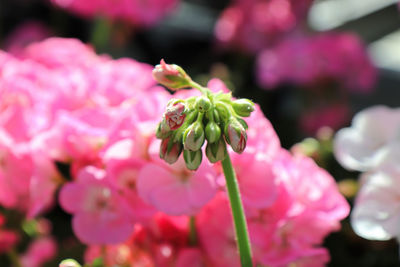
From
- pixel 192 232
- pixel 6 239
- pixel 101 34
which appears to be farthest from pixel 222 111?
pixel 101 34

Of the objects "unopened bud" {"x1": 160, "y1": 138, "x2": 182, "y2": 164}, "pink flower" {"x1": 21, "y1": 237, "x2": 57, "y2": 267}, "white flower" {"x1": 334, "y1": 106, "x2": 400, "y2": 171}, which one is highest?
"white flower" {"x1": 334, "y1": 106, "x2": 400, "y2": 171}

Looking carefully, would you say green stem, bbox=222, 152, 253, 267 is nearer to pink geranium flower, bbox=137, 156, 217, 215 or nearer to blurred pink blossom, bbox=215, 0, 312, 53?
pink geranium flower, bbox=137, 156, 217, 215

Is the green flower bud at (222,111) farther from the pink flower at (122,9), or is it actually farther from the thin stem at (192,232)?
the pink flower at (122,9)

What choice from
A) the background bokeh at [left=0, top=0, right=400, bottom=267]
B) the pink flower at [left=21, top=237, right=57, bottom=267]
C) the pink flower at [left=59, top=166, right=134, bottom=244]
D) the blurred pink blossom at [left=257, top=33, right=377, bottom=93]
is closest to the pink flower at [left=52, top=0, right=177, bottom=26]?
the background bokeh at [left=0, top=0, right=400, bottom=267]

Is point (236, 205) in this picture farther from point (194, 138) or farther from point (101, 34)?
point (101, 34)

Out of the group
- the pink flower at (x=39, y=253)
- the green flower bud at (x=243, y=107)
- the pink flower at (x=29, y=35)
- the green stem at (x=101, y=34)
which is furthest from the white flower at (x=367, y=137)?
the pink flower at (x=29, y=35)

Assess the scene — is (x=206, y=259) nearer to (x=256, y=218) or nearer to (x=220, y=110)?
(x=256, y=218)
